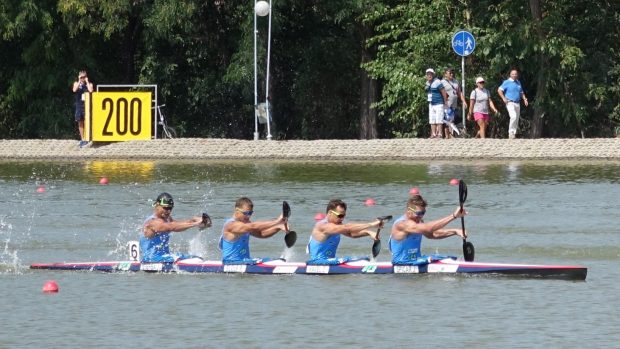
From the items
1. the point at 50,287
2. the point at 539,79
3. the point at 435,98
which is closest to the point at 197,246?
the point at 50,287

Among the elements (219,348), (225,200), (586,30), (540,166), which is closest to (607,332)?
(219,348)

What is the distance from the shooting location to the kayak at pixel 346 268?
926 inches

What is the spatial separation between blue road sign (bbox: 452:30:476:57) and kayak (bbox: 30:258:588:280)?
17789 millimetres

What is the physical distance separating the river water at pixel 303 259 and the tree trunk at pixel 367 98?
6164 mm

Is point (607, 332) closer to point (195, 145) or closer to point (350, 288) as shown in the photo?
point (350, 288)

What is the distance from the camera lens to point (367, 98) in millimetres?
47000

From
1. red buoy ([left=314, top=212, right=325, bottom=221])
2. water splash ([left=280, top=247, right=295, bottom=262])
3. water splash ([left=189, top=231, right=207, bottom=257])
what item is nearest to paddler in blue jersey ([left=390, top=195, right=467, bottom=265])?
water splash ([left=280, top=247, right=295, bottom=262])

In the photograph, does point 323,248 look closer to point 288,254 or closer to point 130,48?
point 288,254

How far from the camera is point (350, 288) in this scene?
23.5 m

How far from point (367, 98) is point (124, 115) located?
657 centimetres

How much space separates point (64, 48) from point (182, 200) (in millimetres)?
14095

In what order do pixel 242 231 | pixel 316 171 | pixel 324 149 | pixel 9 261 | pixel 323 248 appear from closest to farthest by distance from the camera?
1. pixel 323 248
2. pixel 242 231
3. pixel 9 261
4. pixel 316 171
5. pixel 324 149

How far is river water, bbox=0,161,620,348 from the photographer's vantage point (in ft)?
66.6

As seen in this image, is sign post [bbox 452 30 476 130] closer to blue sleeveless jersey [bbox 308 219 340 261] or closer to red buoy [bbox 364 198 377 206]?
red buoy [bbox 364 198 377 206]
